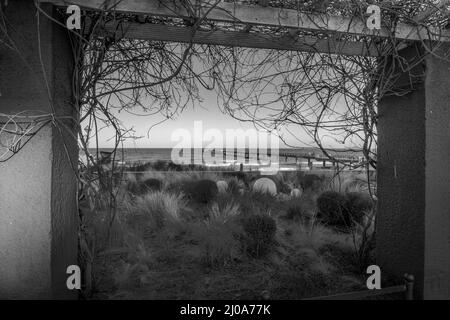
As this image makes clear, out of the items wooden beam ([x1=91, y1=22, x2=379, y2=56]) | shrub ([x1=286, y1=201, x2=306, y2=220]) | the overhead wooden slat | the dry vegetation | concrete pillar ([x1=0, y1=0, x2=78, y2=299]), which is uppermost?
the overhead wooden slat

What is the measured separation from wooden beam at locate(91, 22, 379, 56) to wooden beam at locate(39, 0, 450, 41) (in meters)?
0.14

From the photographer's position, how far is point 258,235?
12.9 ft

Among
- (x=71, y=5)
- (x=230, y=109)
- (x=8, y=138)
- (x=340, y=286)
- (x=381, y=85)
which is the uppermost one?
(x=71, y=5)

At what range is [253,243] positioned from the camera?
388cm

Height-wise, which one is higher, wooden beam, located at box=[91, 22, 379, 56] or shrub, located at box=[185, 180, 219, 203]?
wooden beam, located at box=[91, 22, 379, 56]

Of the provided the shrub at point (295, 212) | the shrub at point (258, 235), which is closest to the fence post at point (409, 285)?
the shrub at point (258, 235)

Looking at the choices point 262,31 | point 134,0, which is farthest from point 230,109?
point 134,0

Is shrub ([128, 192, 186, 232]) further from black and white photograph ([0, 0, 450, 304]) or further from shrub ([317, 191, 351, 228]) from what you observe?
shrub ([317, 191, 351, 228])

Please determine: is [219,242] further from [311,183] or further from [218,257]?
[311,183]

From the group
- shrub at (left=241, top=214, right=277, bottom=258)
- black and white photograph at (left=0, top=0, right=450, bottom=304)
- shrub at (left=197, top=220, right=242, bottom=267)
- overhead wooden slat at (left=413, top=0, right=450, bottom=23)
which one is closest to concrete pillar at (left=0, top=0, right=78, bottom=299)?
black and white photograph at (left=0, top=0, right=450, bottom=304)

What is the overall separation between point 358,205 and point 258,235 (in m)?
2.66

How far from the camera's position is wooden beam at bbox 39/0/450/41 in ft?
6.69

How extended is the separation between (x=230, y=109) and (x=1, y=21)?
1730 millimetres

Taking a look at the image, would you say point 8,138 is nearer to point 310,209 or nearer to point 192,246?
point 192,246
